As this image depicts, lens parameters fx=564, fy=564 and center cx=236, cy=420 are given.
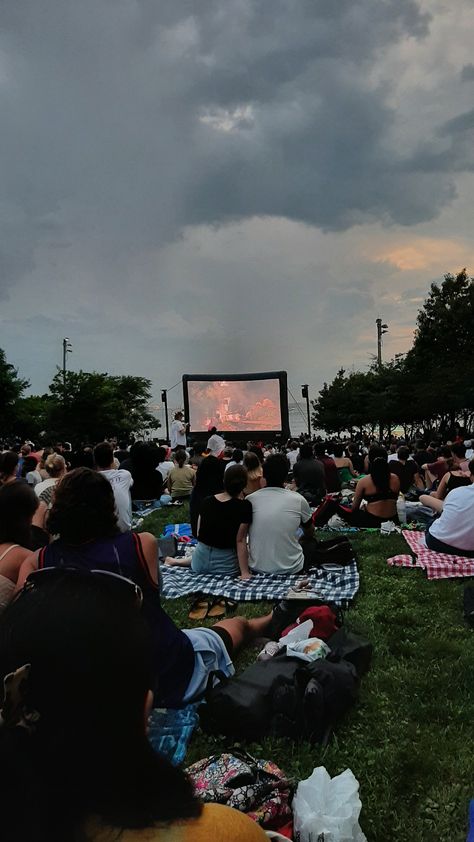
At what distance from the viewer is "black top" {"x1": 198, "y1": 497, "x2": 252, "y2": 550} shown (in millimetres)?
5576

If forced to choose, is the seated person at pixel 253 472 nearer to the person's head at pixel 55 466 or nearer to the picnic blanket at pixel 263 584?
the picnic blanket at pixel 263 584

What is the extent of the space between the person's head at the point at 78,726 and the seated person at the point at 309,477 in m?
9.09

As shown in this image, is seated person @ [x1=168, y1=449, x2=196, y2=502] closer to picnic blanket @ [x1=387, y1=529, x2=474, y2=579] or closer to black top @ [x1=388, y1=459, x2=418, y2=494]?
black top @ [x1=388, y1=459, x2=418, y2=494]

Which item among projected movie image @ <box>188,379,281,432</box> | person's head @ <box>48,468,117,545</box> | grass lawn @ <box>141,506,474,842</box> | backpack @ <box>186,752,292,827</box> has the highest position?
projected movie image @ <box>188,379,281,432</box>

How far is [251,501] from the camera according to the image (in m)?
5.67

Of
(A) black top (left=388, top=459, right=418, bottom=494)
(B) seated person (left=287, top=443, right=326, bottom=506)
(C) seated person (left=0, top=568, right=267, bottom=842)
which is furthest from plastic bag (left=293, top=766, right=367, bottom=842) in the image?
(A) black top (left=388, top=459, right=418, bottom=494)

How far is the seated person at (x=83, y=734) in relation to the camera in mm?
952

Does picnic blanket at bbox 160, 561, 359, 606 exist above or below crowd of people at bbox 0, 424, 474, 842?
below

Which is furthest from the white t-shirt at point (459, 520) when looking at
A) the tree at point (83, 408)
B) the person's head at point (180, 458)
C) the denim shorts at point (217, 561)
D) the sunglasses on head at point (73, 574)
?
the tree at point (83, 408)

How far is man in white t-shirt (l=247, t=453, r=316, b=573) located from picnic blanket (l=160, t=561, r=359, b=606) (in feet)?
0.35

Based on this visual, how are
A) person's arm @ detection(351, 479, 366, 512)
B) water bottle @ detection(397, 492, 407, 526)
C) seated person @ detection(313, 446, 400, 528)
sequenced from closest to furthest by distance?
seated person @ detection(313, 446, 400, 528), person's arm @ detection(351, 479, 366, 512), water bottle @ detection(397, 492, 407, 526)

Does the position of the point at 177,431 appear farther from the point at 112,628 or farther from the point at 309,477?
the point at 112,628

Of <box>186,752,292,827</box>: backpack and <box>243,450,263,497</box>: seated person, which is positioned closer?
<box>186,752,292,827</box>: backpack

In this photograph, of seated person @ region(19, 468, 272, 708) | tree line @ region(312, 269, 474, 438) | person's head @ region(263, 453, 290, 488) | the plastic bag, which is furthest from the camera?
tree line @ region(312, 269, 474, 438)
